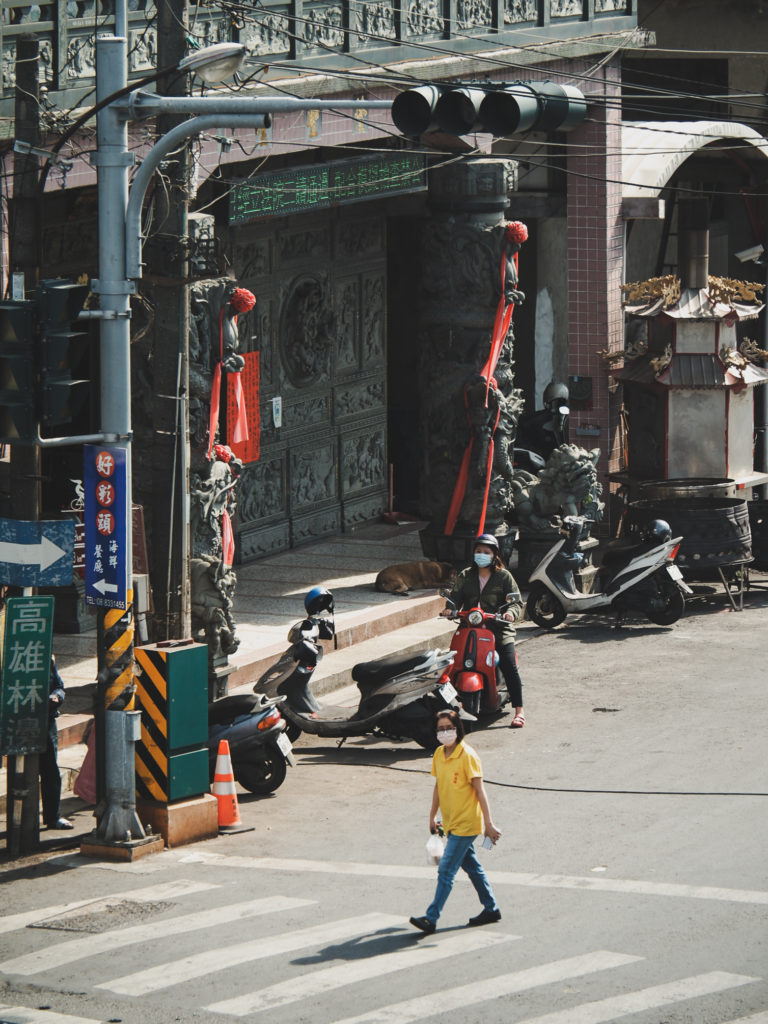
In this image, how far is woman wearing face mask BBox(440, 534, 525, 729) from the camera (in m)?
17.2

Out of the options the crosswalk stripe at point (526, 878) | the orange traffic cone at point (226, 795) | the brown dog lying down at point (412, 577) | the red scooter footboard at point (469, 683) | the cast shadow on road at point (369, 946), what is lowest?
the cast shadow on road at point (369, 946)

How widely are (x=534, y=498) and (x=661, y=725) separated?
617 centimetres

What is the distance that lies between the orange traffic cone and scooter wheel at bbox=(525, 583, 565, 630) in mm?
7510

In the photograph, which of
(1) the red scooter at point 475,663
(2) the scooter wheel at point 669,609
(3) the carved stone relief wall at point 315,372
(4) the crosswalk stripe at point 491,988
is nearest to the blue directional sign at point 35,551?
(1) the red scooter at point 475,663

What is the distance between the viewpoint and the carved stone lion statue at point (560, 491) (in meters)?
22.4

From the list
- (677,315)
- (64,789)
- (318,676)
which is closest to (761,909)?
(64,789)

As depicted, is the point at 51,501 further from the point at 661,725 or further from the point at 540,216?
the point at 540,216

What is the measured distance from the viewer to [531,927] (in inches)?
452

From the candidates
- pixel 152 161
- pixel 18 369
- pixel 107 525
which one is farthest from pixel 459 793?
pixel 152 161

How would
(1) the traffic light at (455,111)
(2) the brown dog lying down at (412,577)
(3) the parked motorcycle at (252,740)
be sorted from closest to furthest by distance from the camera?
(1) the traffic light at (455,111)
(3) the parked motorcycle at (252,740)
(2) the brown dog lying down at (412,577)

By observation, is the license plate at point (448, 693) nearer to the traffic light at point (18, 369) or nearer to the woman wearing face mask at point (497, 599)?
the woman wearing face mask at point (497, 599)

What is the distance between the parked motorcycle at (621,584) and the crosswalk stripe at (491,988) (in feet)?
33.7

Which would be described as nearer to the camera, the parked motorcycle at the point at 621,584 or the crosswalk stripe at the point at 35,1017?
the crosswalk stripe at the point at 35,1017

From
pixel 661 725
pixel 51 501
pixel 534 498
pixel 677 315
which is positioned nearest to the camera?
pixel 661 725
